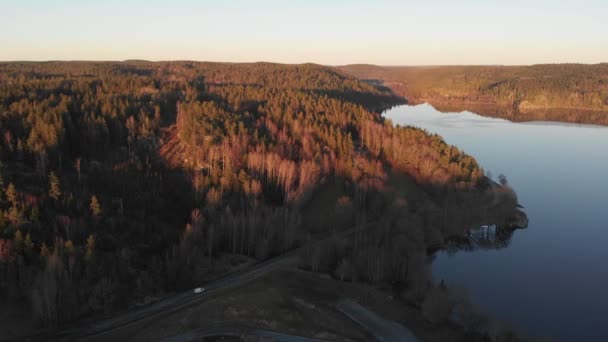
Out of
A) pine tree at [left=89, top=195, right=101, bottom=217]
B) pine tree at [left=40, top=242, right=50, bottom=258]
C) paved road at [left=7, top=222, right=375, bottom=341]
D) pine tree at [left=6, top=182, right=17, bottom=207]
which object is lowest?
paved road at [left=7, top=222, right=375, bottom=341]

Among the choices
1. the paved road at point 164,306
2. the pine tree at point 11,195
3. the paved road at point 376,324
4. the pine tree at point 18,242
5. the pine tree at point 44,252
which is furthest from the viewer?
the pine tree at point 11,195

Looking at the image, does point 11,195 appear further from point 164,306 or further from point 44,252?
point 164,306

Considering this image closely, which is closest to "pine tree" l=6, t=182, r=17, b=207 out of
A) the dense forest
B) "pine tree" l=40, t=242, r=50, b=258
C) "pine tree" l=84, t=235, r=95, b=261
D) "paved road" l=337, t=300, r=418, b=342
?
the dense forest

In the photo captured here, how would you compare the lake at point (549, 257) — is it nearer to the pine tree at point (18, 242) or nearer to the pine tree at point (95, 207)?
the pine tree at point (95, 207)

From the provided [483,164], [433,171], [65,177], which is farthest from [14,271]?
[483,164]

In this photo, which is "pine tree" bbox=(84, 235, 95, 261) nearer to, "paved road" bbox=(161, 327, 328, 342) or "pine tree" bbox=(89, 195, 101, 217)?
"pine tree" bbox=(89, 195, 101, 217)

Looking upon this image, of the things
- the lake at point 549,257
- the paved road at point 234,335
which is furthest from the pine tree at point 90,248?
the lake at point 549,257
